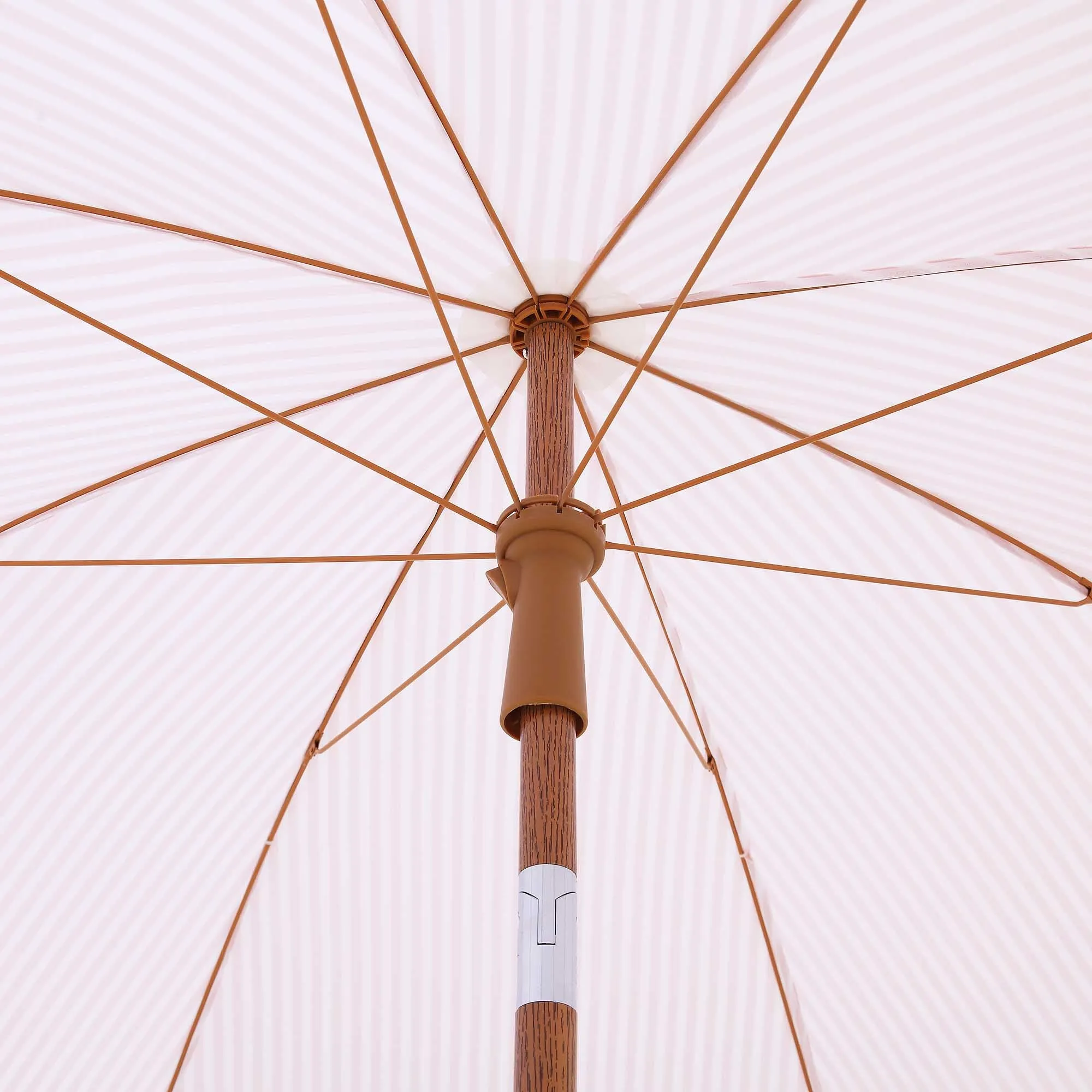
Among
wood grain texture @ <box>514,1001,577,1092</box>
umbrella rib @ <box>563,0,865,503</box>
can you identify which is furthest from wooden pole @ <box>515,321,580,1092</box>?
umbrella rib @ <box>563,0,865,503</box>

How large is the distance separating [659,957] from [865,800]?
1088mm

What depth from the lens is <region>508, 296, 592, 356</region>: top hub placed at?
488cm

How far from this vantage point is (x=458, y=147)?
4.46m

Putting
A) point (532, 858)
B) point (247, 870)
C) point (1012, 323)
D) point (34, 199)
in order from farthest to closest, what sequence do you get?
point (247, 870), point (1012, 323), point (34, 199), point (532, 858)

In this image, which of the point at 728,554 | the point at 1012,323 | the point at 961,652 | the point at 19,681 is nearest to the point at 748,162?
the point at 1012,323

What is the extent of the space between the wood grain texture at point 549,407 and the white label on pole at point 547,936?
1173 millimetres

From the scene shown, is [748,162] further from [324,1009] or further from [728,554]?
[324,1009]

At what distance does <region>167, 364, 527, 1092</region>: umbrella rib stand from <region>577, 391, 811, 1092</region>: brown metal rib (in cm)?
50

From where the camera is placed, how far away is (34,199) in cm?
445

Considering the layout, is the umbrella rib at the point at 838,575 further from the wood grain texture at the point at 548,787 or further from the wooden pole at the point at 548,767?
the wood grain texture at the point at 548,787

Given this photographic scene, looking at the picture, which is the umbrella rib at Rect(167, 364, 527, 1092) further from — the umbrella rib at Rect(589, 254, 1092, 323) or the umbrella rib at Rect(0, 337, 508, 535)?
the umbrella rib at Rect(589, 254, 1092, 323)

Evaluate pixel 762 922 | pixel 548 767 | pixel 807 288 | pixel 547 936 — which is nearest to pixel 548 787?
pixel 548 767

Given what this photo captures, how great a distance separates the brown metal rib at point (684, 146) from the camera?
4.18m

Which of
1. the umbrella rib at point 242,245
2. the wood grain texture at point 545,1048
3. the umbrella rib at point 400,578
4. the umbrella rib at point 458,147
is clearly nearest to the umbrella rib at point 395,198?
the umbrella rib at point 458,147
